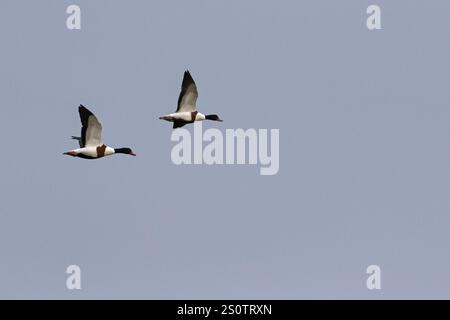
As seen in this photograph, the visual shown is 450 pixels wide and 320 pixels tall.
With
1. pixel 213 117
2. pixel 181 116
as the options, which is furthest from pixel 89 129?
pixel 213 117

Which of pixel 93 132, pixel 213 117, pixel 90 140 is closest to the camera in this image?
pixel 93 132

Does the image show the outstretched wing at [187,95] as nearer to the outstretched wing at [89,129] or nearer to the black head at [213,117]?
the black head at [213,117]

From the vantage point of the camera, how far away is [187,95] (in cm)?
5909

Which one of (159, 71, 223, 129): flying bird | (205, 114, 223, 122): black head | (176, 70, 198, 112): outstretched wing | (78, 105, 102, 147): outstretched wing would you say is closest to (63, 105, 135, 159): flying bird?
(78, 105, 102, 147): outstretched wing

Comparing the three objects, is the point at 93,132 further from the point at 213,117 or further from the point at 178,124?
the point at 213,117

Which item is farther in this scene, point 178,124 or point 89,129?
point 178,124

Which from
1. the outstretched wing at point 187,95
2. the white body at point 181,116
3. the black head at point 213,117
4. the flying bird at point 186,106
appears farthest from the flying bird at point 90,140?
the black head at point 213,117

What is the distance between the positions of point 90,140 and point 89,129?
0.58m

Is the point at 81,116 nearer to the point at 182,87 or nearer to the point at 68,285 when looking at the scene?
the point at 182,87

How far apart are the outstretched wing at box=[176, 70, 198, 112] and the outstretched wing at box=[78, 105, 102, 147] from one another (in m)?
4.57

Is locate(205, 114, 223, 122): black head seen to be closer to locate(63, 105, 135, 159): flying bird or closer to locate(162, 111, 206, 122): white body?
locate(162, 111, 206, 122): white body
